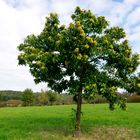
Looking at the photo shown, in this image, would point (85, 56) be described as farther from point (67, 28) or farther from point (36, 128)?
point (36, 128)

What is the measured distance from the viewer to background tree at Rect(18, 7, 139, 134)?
73.5ft

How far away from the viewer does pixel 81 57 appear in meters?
21.8

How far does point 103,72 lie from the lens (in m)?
24.0

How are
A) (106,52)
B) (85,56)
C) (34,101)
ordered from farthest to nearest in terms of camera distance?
(34,101) < (106,52) < (85,56)

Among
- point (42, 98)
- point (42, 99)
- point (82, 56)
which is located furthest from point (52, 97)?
point (82, 56)

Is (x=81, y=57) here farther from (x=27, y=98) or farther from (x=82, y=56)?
(x=27, y=98)

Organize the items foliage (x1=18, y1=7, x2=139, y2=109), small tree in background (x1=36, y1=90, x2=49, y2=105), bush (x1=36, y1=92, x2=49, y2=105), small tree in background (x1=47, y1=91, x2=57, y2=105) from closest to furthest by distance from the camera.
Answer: foliage (x1=18, y1=7, x2=139, y2=109) → small tree in background (x1=47, y1=91, x2=57, y2=105) → bush (x1=36, y1=92, x2=49, y2=105) → small tree in background (x1=36, y1=90, x2=49, y2=105)

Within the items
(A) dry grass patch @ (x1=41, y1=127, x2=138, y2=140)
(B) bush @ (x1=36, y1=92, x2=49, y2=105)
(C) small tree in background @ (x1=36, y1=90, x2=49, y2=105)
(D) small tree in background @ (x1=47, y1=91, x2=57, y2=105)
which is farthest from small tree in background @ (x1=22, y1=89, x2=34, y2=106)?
(A) dry grass patch @ (x1=41, y1=127, x2=138, y2=140)

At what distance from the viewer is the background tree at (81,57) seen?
2239cm

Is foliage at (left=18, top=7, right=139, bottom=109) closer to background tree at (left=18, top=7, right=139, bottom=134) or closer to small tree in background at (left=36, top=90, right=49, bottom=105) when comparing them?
background tree at (left=18, top=7, right=139, bottom=134)

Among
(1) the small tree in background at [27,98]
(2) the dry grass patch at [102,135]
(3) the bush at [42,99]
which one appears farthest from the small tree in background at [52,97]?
(2) the dry grass patch at [102,135]

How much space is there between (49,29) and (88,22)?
2.46 meters

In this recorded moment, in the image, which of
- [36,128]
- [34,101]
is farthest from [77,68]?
[34,101]

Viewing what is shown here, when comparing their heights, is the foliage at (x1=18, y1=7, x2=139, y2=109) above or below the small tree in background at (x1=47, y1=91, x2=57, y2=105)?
below
